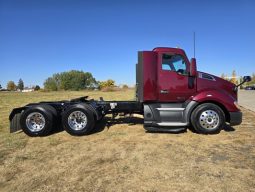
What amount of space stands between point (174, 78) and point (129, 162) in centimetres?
386

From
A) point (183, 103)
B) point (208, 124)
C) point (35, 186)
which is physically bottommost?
point (35, 186)

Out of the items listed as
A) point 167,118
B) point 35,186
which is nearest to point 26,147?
point 35,186

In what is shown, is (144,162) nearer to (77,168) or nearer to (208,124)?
(77,168)

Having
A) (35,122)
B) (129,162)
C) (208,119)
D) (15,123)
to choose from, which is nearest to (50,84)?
(15,123)

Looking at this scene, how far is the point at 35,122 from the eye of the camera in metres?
9.04

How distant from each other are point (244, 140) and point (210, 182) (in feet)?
12.4

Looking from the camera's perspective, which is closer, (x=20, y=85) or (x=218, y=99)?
(x=218, y=99)

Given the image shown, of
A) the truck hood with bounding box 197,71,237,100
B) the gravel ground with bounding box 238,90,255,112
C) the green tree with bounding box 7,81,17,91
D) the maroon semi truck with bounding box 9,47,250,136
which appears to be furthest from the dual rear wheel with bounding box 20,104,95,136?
the green tree with bounding box 7,81,17,91

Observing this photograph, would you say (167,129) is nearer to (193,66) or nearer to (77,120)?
(193,66)

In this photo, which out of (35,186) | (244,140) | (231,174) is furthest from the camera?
(244,140)

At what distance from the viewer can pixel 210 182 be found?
4770 millimetres

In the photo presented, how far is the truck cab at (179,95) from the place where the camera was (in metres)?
8.70

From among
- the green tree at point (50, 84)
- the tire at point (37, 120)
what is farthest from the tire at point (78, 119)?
the green tree at point (50, 84)

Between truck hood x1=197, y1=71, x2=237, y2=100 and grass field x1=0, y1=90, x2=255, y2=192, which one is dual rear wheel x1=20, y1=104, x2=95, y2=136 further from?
truck hood x1=197, y1=71, x2=237, y2=100
